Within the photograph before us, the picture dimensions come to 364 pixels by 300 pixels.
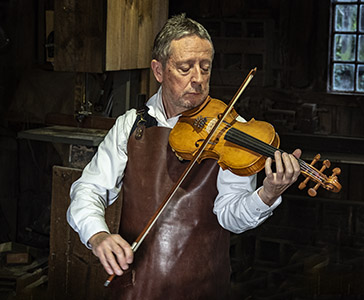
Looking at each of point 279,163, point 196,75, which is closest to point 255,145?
point 279,163

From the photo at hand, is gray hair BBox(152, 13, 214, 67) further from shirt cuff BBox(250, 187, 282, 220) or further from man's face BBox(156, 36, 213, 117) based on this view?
shirt cuff BBox(250, 187, 282, 220)

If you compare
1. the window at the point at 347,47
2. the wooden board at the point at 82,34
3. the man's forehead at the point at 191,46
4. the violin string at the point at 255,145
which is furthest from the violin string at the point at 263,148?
the window at the point at 347,47

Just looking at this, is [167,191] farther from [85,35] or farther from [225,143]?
[85,35]

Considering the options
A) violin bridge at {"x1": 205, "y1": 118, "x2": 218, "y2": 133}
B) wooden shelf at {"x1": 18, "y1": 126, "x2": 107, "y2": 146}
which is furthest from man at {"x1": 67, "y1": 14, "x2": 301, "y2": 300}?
wooden shelf at {"x1": 18, "y1": 126, "x2": 107, "y2": 146}

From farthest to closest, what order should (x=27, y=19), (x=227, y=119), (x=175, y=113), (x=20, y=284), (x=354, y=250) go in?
(x=27, y=19), (x=354, y=250), (x=20, y=284), (x=175, y=113), (x=227, y=119)

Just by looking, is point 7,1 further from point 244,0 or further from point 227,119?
point 227,119

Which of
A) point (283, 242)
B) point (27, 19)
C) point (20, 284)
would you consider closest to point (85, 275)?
point (20, 284)

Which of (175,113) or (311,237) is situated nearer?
(175,113)

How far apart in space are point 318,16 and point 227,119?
15.4ft

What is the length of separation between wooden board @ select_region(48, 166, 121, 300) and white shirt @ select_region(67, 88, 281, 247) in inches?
62.6

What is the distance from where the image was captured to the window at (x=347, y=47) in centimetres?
682

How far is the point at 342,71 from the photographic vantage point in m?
6.95

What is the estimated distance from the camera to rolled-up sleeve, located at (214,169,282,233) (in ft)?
7.95

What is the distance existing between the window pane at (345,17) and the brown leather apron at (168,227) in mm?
4651
